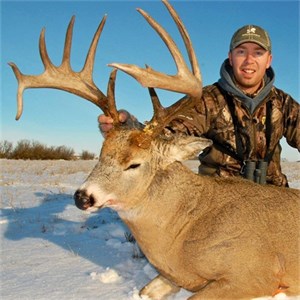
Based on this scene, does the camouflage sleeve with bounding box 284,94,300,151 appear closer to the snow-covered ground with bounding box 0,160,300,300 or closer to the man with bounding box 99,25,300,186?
the man with bounding box 99,25,300,186

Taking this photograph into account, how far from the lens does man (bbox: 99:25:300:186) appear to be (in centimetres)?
584

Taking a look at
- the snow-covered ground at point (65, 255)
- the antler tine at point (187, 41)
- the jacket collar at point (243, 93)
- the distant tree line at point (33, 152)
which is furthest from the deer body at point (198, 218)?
the distant tree line at point (33, 152)

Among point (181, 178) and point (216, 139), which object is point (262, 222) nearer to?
point (181, 178)

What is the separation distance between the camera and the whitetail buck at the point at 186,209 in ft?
12.9

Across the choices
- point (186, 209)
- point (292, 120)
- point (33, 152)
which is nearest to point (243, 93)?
point (292, 120)

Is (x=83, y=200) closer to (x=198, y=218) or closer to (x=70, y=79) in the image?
(x=198, y=218)

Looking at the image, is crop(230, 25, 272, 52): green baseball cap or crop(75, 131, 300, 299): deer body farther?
crop(230, 25, 272, 52): green baseball cap

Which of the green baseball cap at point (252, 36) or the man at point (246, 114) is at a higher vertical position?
the green baseball cap at point (252, 36)

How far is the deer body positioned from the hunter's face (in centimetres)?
182

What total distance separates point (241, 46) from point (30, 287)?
12.2 ft

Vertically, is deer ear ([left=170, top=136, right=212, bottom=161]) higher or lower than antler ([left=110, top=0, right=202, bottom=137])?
Answer: lower

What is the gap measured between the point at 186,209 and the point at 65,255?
5.90ft

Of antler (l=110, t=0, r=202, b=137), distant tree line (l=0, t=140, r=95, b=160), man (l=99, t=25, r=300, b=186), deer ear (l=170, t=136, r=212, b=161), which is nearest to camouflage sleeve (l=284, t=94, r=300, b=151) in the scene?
man (l=99, t=25, r=300, b=186)

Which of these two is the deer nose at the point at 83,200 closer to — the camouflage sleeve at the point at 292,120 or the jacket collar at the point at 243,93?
the jacket collar at the point at 243,93
